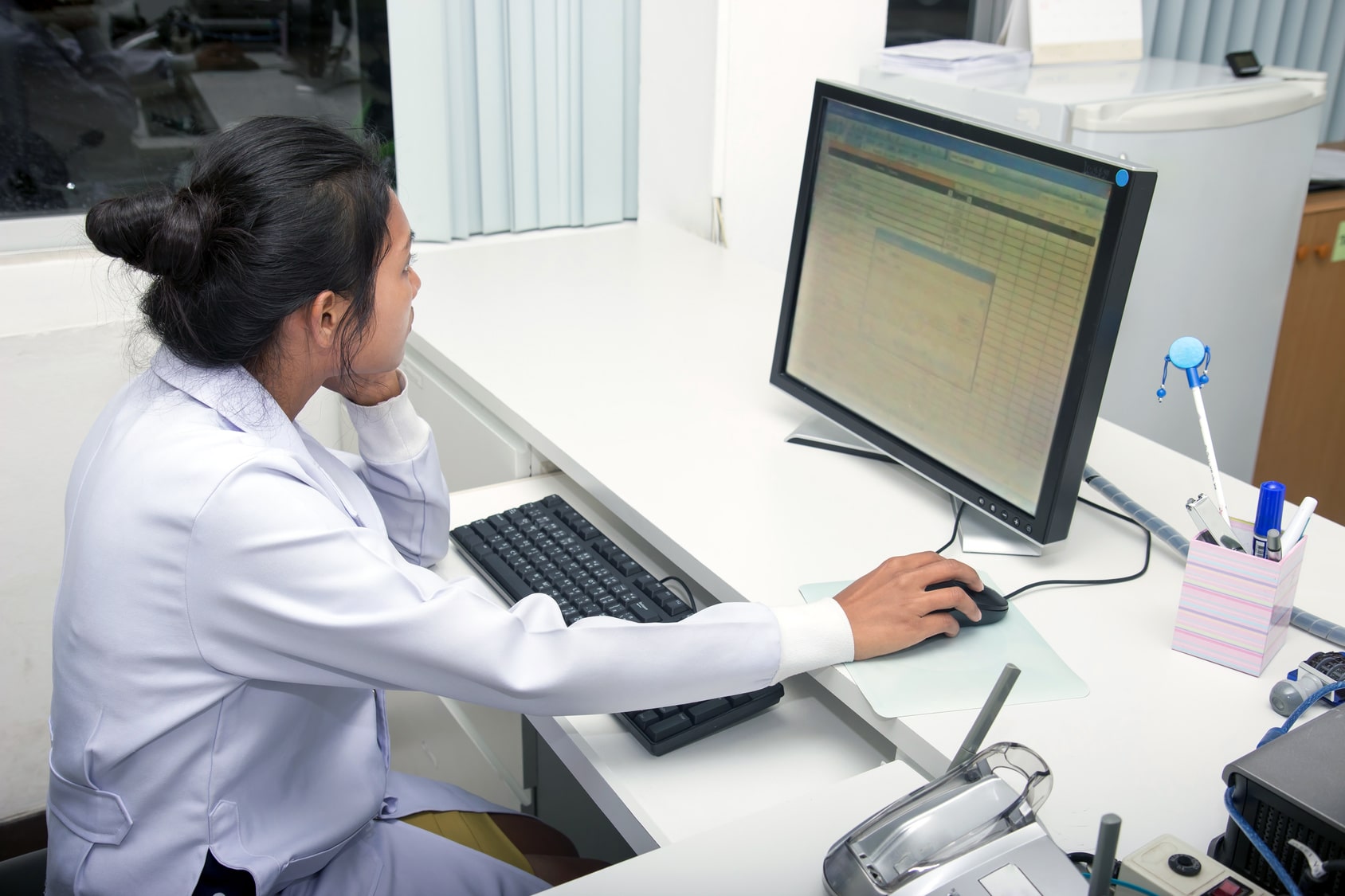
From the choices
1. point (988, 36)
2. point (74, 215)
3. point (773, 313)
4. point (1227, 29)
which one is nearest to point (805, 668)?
point (773, 313)

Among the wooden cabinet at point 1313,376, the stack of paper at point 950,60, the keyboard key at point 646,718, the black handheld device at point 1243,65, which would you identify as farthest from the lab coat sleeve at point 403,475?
the wooden cabinet at point 1313,376

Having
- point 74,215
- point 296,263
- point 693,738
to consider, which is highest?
point 296,263

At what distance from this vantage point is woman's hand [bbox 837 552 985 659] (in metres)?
0.92

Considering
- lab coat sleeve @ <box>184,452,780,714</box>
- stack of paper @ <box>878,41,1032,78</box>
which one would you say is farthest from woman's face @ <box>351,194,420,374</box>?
stack of paper @ <box>878,41,1032,78</box>

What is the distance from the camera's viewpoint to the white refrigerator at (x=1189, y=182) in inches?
72.1

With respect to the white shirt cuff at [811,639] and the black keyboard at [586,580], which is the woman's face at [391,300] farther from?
the white shirt cuff at [811,639]

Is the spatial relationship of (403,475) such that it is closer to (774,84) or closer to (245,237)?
(245,237)

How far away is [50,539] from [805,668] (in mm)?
1315

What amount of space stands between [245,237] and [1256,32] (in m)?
2.49

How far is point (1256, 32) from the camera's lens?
99.8 inches

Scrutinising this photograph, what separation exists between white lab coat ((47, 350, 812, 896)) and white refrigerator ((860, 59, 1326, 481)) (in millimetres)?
1283

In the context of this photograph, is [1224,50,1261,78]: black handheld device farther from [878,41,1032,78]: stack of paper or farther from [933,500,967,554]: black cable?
[933,500,967,554]: black cable

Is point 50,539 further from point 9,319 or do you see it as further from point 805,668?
point 805,668

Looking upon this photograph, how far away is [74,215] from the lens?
72.4 inches
